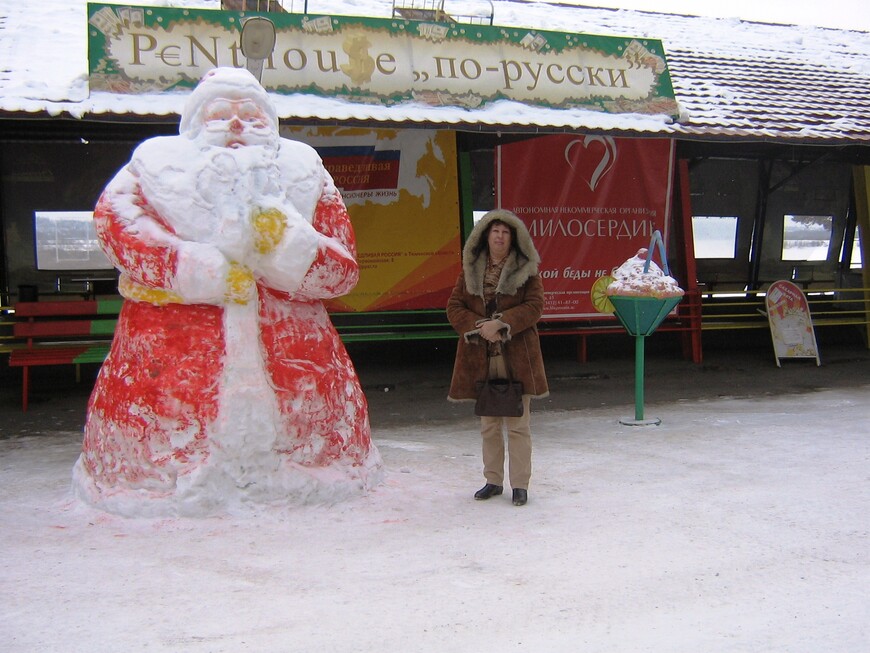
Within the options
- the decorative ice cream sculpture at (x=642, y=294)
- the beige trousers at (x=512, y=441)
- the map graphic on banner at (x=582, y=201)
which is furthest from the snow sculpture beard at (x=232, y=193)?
the map graphic on banner at (x=582, y=201)

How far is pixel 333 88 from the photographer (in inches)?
290

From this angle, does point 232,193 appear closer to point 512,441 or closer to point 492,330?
point 492,330

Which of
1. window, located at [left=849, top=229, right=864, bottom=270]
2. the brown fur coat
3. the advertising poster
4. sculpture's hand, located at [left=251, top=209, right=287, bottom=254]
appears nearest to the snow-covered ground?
the brown fur coat

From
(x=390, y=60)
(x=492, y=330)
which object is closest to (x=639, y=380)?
(x=492, y=330)

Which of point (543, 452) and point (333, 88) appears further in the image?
point (333, 88)

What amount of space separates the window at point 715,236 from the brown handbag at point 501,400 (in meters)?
8.96

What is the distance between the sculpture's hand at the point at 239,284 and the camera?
165 inches

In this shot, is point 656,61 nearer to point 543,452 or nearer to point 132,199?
point 543,452

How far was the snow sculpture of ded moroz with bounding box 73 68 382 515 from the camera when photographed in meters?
4.20

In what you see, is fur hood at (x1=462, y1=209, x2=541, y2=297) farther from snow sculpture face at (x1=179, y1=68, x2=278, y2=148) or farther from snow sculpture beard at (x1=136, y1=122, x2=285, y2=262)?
snow sculpture face at (x1=179, y1=68, x2=278, y2=148)

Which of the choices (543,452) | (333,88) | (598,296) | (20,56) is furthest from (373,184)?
(543,452)

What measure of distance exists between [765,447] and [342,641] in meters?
4.11

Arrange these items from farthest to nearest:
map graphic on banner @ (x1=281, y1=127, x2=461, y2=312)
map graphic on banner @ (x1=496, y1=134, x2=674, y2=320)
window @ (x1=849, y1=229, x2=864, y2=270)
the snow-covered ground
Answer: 1. window @ (x1=849, y1=229, x2=864, y2=270)
2. map graphic on banner @ (x1=496, y1=134, x2=674, y2=320)
3. map graphic on banner @ (x1=281, y1=127, x2=461, y2=312)
4. the snow-covered ground

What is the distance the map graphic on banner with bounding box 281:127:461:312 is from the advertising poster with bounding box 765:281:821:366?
4.04m
